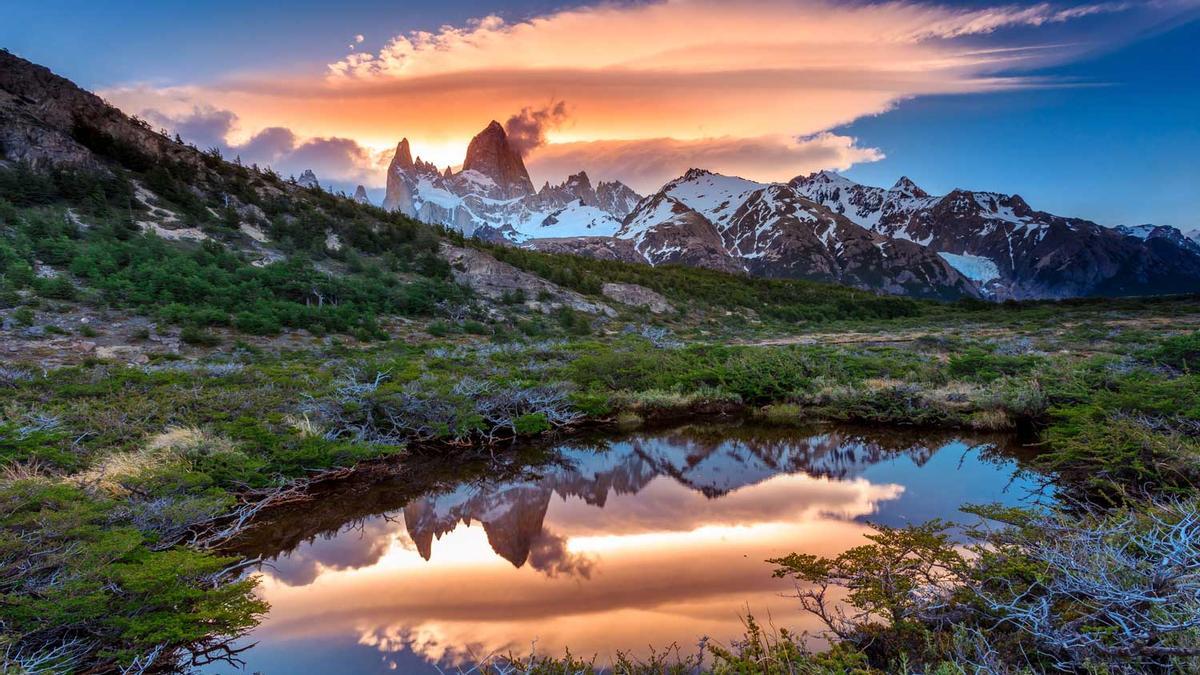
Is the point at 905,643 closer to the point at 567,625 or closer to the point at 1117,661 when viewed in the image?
the point at 1117,661

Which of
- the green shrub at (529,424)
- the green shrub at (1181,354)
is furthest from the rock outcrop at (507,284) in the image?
the green shrub at (1181,354)

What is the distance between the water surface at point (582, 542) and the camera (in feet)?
20.1

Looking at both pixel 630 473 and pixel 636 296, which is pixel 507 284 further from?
pixel 630 473

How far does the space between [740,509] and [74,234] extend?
42641mm

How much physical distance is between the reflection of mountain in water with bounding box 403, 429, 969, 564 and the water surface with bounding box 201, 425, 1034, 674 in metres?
0.05

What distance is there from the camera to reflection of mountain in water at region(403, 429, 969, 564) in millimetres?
9390

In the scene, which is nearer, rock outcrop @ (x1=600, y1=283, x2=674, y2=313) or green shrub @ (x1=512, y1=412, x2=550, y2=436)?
green shrub @ (x1=512, y1=412, x2=550, y2=436)

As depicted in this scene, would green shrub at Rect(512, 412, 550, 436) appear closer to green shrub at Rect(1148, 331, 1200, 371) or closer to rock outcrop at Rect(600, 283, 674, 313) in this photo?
green shrub at Rect(1148, 331, 1200, 371)

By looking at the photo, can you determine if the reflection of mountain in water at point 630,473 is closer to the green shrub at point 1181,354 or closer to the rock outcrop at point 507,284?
the green shrub at point 1181,354

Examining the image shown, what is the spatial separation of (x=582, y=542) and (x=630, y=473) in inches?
146

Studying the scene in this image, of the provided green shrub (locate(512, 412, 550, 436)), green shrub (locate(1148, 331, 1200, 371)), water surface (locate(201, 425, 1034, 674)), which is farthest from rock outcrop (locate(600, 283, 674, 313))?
water surface (locate(201, 425, 1034, 674))

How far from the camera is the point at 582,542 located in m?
8.66

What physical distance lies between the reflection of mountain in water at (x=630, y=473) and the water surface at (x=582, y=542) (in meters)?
0.05

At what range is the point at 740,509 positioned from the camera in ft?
32.3
